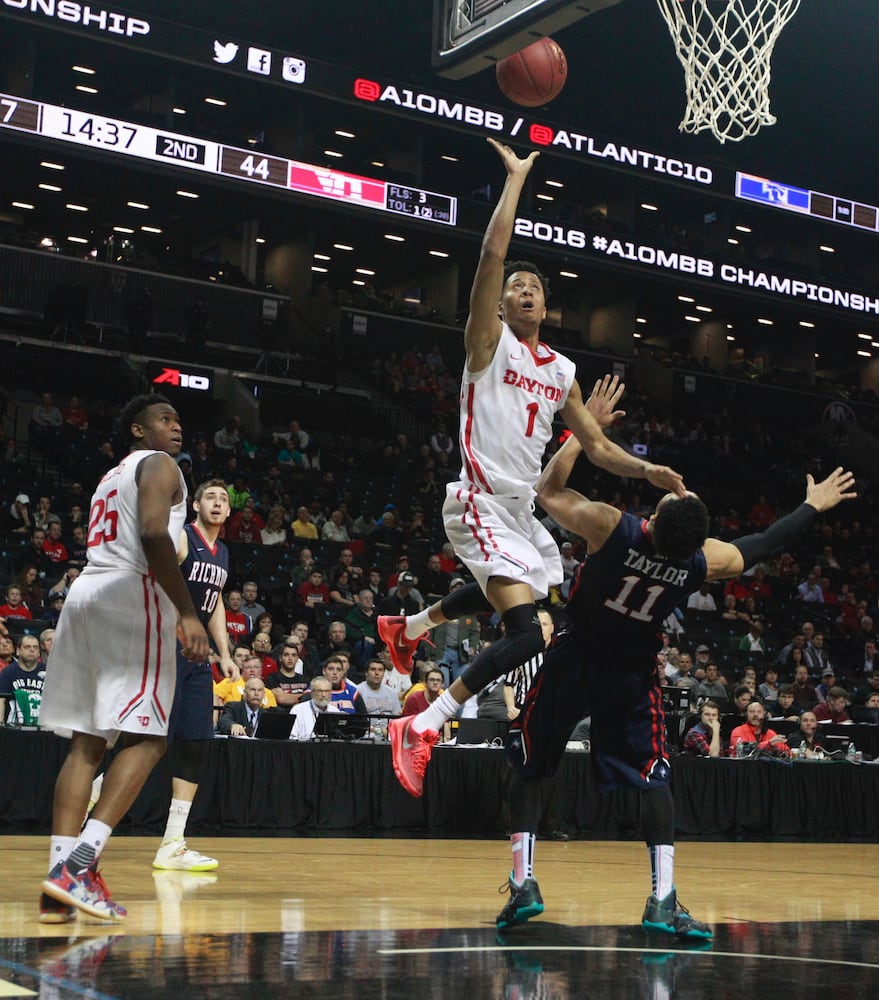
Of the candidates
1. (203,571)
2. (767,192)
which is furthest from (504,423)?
(767,192)

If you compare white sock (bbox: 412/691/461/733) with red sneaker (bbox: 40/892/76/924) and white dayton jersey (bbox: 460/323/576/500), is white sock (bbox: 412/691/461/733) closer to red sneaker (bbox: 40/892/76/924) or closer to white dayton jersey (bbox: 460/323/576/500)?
white dayton jersey (bbox: 460/323/576/500)

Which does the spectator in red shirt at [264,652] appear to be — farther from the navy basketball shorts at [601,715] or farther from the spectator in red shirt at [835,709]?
the navy basketball shorts at [601,715]

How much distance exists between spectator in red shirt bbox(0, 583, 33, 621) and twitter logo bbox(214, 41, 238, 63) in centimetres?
1086

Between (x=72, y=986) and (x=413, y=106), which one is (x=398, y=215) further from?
(x=72, y=986)

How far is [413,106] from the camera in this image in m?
21.7

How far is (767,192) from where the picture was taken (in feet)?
81.3

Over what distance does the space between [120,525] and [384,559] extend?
13.4 meters

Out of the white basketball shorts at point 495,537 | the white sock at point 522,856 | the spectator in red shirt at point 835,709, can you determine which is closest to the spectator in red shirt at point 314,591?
the spectator in red shirt at point 835,709

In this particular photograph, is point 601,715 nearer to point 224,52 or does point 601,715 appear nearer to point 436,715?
point 436,715

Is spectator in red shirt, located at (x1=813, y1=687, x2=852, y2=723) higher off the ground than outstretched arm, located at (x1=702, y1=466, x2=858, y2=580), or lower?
lower

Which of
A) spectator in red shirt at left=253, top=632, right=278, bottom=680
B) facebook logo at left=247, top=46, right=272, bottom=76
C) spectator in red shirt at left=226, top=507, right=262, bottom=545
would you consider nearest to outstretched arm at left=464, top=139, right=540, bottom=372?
spectator in red shirt at left=253, top=632, right=278, bottom=680

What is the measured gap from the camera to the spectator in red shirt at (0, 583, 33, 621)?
41.8 feet

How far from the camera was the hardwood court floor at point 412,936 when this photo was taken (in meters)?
3.58

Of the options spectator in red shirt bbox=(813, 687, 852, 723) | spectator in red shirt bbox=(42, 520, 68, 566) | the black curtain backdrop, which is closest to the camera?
the black curtain backdrop
